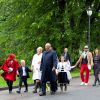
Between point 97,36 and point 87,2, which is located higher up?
point 87,2

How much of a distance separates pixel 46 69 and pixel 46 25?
2003 cm

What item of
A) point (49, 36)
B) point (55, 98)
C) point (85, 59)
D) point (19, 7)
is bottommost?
point (55, 98)

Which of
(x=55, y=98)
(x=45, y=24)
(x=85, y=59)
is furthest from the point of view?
(x=45, y=24)

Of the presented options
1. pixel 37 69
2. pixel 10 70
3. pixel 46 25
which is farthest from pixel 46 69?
pixel 46 25

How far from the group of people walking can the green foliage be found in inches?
544

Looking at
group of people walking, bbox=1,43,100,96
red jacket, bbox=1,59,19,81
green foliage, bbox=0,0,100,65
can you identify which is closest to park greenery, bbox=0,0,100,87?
green foliage, bbox=0,0,100,65

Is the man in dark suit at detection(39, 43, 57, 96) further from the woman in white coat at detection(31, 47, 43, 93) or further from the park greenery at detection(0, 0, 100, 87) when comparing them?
the park greenery at detection(0, 0, 100, 87)

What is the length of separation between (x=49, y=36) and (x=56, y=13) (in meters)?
1.76

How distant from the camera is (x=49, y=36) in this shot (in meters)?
37.2

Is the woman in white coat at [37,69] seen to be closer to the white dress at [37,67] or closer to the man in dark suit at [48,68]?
the white dress at [37,67]

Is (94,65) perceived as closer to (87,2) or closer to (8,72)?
(8,72)

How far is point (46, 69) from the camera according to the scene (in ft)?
56.5

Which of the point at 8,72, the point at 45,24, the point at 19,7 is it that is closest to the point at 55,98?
the point at 8,72

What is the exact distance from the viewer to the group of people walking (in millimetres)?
17234
